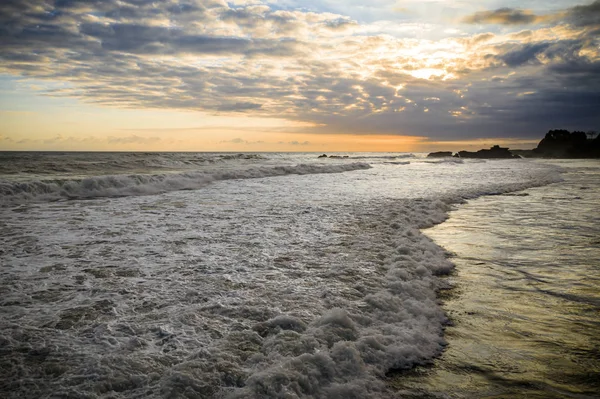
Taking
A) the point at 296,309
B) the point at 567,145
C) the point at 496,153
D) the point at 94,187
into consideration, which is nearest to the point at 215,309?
the point at 296,309

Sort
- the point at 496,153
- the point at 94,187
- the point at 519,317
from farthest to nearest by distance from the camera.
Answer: the point at 496,153, the point at 94,187, the point at 519,317

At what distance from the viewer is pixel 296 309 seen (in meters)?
3.66

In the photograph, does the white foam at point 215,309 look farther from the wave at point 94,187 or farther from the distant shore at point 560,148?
the distant shore at point 560,148

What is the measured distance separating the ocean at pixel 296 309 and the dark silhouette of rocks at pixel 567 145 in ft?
295

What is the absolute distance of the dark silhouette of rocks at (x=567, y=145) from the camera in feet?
250

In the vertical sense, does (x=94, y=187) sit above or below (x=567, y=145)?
below

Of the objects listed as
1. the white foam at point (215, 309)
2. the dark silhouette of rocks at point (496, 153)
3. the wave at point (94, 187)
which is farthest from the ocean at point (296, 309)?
the dark silhouette of rocks at point (496, 153)

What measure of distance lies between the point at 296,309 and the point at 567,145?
3993 inches

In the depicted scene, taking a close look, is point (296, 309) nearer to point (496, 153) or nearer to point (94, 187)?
point (94, 187)

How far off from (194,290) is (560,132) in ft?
353

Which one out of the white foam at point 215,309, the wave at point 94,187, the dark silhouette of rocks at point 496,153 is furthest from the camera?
the dark silhouette of rocks at point 496,153

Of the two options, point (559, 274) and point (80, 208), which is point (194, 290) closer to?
point (559, 274)

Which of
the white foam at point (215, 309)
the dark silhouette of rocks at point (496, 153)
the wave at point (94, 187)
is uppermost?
the dark silhouette of rocks at point (496, 153)

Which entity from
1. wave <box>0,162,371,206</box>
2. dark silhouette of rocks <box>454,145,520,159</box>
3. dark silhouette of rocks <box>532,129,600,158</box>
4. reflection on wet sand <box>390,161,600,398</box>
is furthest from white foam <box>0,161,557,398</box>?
dark silhouette of rocks <box>532,129,600,158</box>
